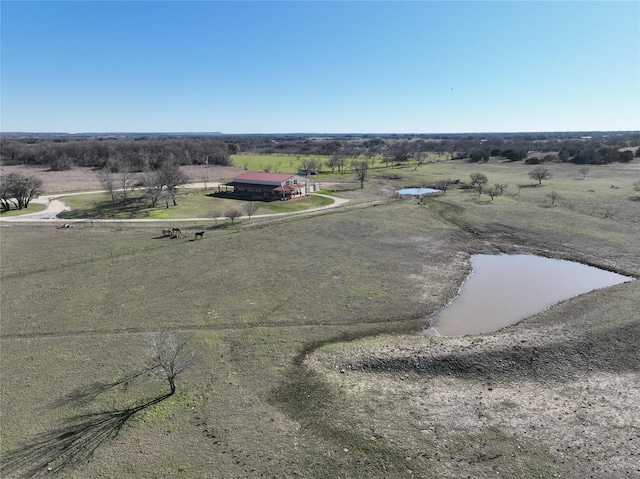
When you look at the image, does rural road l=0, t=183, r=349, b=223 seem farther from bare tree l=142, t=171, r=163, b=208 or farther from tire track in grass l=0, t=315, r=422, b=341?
tire track in grass l=0, t=315, r=422, b=341

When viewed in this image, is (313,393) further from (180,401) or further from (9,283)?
(9,283)

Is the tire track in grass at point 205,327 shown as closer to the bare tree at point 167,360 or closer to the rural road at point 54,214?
the bare tree at point 167,360

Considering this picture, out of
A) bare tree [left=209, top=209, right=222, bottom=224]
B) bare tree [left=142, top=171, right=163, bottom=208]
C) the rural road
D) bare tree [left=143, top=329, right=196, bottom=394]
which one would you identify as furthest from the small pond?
bare tree [left=143, top=329, right=196, bottom=394]

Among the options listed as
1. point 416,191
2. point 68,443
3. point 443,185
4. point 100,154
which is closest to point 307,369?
point 68,443

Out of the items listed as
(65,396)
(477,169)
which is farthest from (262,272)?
(477,169)

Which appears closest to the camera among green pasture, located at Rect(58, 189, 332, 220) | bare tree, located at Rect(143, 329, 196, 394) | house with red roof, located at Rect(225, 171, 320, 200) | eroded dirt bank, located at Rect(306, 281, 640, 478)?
eroded dirt bank, located at Rect(306, 281, 640, 478)

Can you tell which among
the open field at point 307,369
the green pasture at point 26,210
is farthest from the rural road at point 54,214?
the open field at point 307,369

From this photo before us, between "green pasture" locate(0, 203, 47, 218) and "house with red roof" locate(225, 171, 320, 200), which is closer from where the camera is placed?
"green pasture" locate(0, 203, 47, 218)
